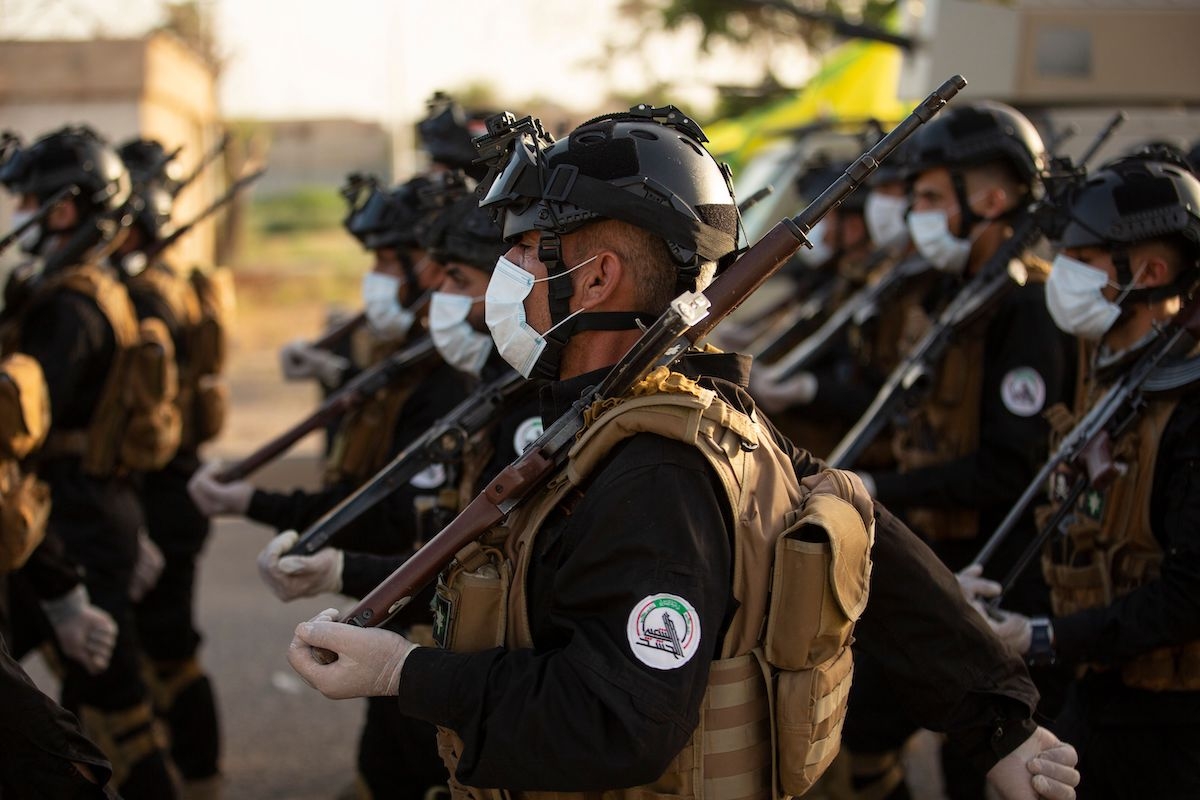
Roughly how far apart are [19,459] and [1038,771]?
10.7 ft

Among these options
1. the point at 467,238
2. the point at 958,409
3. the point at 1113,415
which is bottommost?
the point at 958,409

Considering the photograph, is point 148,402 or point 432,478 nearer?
point 432,478

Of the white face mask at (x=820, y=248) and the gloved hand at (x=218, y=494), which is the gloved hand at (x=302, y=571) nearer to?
the gloved hand at (x=218, y=494)

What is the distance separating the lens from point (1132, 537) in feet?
10.2

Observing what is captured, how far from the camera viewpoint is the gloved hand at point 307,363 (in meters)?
5.74

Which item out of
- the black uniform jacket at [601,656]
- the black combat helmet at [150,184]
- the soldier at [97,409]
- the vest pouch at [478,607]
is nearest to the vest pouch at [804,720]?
the black uniform jacket at [601,656]

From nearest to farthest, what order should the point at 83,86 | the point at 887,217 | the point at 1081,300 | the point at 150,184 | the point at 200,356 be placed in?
1. the point at 1081,300
2. the point at 150,184
3. the point at 200,356
4. the point at 887,217
5. the point at 83,86

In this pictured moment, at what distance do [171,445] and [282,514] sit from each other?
1.15 meters

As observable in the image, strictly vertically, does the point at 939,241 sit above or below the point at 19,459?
above

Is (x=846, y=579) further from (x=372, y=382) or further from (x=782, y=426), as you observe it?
(x=782, y=426)

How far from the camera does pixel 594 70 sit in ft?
68.7

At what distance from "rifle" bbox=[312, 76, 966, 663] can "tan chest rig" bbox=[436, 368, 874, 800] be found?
0.17 feet

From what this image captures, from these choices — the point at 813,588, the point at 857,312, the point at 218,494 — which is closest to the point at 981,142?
the point at 857,312

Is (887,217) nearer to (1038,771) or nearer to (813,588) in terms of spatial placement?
(1038,771)
